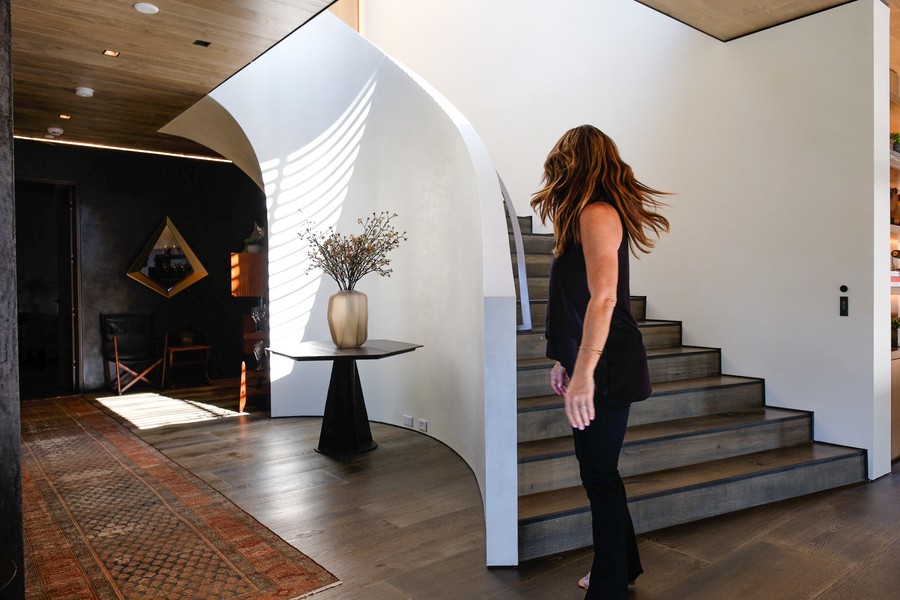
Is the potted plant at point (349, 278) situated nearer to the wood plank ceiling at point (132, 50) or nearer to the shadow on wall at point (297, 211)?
the shadow on wall at point (297, 211)

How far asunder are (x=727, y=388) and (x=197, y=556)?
3.22m

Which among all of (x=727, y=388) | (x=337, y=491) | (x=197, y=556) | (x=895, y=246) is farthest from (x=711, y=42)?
(x=197, y=556)

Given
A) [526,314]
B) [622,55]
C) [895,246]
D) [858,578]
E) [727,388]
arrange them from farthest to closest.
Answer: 1. [622,55]
2. [895,246]
3. [727,388]
4. [526,314]
5. [858,578]

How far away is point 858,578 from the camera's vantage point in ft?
8.41

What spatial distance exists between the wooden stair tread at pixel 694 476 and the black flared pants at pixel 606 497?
66cm

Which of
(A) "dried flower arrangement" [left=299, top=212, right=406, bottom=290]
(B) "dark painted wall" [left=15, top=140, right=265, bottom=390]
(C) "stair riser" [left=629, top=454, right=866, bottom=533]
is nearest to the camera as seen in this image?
(C) "stair riser" [left=629, top=454, right=866, bottom=533]

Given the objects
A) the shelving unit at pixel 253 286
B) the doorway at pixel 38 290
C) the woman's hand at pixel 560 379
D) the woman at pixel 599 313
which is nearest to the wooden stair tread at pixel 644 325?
the woman's hand at pixel 560 379

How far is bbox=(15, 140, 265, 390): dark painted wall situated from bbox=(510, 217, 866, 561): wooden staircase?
5763 mm

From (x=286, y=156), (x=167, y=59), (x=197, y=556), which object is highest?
(x=167, y=59)

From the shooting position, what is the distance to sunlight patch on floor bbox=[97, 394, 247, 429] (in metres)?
5.89

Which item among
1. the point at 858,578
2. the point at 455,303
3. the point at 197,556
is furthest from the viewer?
the point at 455,303

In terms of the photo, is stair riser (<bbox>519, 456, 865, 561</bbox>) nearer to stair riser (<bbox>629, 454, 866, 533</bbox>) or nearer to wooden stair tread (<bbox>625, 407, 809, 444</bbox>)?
stair riser (<bbox>629, 454, 866, 533</bbox>)

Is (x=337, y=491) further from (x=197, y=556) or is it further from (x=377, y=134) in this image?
(x=377, y=134)

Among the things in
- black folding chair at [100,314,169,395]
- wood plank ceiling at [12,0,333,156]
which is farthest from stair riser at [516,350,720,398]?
black folding chair at [100,314,169,395]
